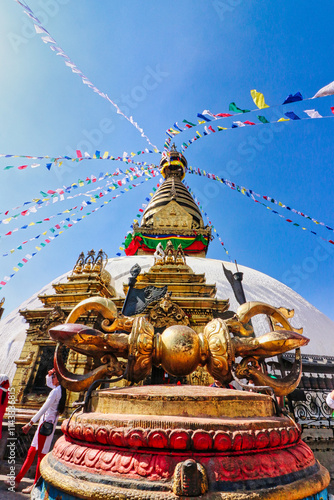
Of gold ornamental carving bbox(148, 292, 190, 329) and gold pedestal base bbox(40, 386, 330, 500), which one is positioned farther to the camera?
gold ornamental carving bbox(148, 292, 190, 329)

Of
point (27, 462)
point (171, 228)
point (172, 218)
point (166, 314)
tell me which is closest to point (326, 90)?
point (166, 314)

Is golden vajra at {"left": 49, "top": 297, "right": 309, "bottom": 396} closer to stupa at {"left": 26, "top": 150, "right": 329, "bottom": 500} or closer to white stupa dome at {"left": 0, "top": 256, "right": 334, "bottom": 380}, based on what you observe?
stupa at {"left": 26, "top": 150, "right": 329, "bottom": 500}

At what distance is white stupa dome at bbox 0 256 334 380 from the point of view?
Answer: 934 centimetres

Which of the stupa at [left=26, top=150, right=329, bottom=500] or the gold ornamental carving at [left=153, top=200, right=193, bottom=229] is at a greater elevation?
the gold ornamental carving at [left=153, top=200, right=193, bottom=229]

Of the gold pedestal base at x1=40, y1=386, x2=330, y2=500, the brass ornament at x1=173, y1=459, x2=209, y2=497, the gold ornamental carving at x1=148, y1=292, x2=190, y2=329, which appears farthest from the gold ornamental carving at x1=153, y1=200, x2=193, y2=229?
the brass ornament at x1=173, y1=459, x2=209, y2=497

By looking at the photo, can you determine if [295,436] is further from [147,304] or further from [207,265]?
[207,265]

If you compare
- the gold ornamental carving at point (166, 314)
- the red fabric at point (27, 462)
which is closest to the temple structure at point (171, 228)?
the gold ornamental carving at point (166, 314)

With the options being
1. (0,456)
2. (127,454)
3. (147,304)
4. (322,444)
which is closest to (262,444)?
(127,454)

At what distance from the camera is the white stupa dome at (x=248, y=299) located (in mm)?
9344

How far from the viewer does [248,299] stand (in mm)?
10992

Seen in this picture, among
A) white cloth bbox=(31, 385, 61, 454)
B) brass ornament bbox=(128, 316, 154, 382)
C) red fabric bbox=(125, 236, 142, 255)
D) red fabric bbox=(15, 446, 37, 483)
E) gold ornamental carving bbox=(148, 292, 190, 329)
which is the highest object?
red fabric bbox=(125, 236, 142, 255)

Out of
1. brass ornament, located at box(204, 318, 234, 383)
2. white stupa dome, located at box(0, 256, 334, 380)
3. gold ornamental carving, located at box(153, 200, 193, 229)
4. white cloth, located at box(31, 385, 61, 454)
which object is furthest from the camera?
gold ornamental carving, located at box(153, 200, 193, 229)

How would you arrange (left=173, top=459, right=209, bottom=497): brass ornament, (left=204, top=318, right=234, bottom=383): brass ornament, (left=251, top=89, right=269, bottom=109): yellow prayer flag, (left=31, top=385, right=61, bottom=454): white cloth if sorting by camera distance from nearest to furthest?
(left=173, top=459, right=209, bottom=497): brass ornament → (left=204, top=318, right=234, bottom=383): brass ornament → (left=31, top=385, right=61, bottom=454): white cloth → (left=251, top=89, right=269, bottom=109): yellow prayer flag

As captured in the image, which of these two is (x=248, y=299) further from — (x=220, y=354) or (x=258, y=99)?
(x=220, y=354)
